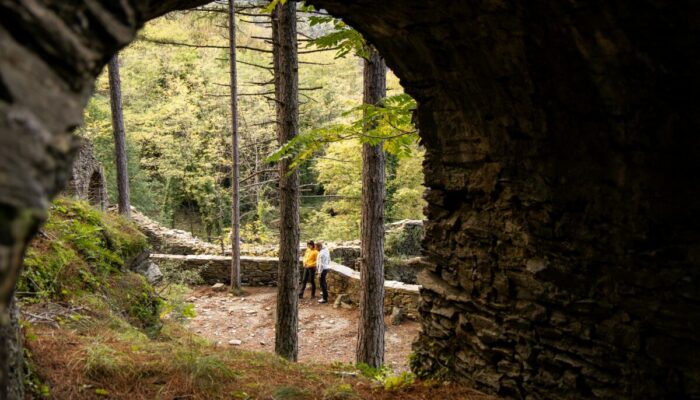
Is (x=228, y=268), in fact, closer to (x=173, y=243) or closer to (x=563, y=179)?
(x=173, y=243)

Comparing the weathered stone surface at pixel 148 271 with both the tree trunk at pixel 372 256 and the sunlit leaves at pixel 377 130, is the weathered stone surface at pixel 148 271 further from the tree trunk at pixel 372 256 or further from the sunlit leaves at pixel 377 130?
the sunlit leaves at pixel 377 130

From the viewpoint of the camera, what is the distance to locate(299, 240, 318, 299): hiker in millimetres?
12945

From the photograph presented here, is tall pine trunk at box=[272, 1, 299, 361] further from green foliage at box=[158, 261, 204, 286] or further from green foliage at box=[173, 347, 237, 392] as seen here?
green foliage at box=[158, 261, 204, 286]

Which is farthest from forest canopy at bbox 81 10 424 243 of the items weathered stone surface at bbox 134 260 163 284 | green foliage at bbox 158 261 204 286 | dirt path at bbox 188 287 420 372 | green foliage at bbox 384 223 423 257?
weathered stone surface at bbox 134 260 163 284

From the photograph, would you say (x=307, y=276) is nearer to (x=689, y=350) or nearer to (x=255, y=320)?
(x=255, y=320)

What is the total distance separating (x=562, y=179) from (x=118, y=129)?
12005 millimetres

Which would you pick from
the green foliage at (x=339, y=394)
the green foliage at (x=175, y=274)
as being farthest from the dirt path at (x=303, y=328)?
the green foliage at (x=339, y=394)

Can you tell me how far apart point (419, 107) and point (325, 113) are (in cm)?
2087

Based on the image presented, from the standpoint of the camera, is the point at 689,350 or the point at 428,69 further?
the point at 428,69

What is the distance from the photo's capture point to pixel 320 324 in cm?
1141

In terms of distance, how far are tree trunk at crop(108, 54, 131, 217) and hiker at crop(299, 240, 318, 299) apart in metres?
5.15

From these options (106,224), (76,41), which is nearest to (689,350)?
(76,41)

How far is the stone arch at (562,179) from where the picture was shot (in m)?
2.45

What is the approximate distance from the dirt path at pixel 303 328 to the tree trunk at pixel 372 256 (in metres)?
1.43
